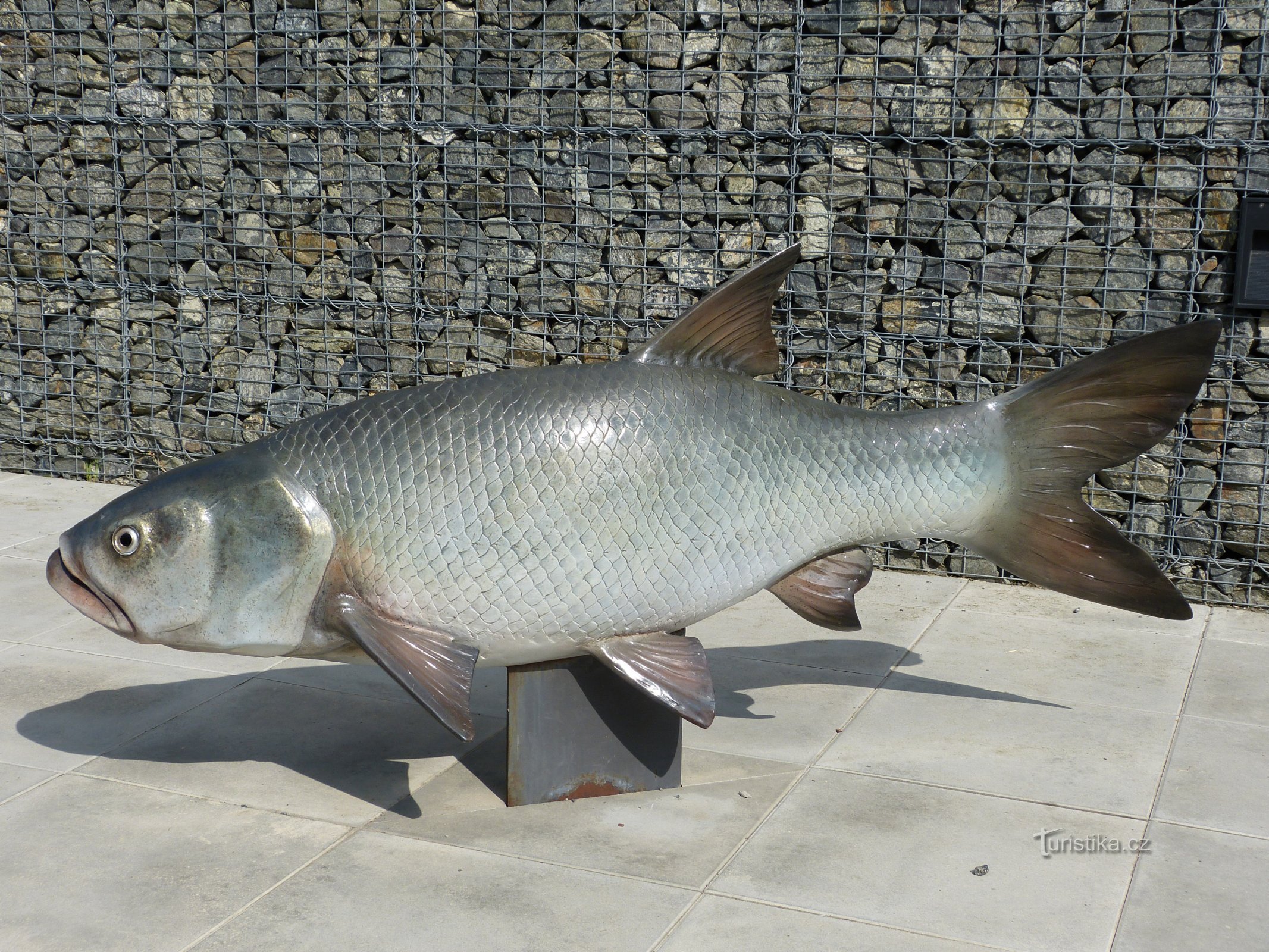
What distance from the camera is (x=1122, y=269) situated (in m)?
5.50

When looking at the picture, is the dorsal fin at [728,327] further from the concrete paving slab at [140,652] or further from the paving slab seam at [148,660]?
the concrete paving slab at [140,652]

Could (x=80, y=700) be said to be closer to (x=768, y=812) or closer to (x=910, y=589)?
(x=768, y=812)

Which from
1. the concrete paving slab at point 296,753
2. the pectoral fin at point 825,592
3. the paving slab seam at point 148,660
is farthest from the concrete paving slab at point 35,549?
the pectoral fin at point 825,592

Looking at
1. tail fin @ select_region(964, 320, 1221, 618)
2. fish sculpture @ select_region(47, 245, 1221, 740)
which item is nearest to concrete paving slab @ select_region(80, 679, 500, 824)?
fish sculpture @ select_region(47, 245, 1221, 740)

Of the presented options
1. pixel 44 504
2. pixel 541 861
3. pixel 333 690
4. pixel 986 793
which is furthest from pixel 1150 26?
pixel 44 504

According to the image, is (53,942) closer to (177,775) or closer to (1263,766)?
(177,775)

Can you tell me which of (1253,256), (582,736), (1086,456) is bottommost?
(582,736)

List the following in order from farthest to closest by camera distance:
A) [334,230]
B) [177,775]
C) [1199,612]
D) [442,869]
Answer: [334,230], [1199,612], [177,775], [442,869]

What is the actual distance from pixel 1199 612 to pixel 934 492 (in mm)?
2667

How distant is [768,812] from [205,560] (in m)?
1.54

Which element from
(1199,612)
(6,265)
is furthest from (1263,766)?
(6,265)

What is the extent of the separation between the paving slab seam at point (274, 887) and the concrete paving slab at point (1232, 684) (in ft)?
8.68

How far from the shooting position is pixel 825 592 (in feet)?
11.4

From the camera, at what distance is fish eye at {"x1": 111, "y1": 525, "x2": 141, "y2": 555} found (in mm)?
2982
